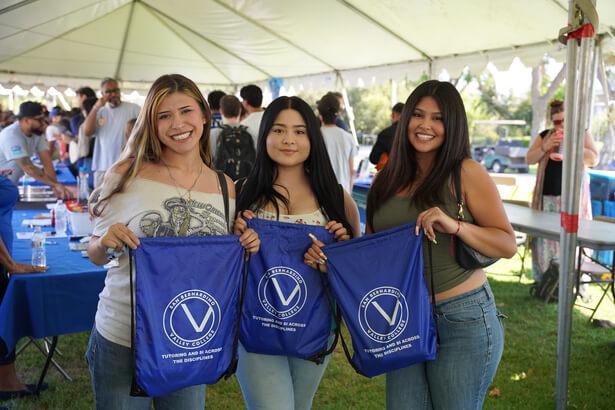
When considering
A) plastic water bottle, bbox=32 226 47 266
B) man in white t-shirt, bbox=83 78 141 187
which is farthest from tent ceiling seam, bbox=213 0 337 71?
plastic water bottle, bbox=32 226 47 266

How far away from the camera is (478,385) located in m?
2.03

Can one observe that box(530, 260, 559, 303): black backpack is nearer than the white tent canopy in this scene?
Yes

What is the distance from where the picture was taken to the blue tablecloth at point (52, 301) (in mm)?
3023

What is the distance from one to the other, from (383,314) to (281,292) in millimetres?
379

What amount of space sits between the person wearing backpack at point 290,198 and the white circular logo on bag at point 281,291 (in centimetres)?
21

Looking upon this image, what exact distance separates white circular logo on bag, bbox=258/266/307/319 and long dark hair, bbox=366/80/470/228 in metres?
0.46

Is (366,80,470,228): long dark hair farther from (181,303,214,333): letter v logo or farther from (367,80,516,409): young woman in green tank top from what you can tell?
(181,303,214,333): letter v logo

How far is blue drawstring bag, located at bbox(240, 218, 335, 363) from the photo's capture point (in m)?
2.08

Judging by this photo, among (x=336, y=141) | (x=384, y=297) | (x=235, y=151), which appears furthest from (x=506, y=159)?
(x=384, y=297)

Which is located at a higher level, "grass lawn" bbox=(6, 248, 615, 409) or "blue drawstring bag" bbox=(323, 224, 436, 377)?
"blue drawstring bag" bbox=(323, 224, 436, 377)

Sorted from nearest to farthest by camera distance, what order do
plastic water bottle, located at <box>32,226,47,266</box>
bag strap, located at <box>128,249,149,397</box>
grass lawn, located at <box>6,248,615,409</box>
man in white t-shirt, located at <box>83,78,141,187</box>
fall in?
bag strap, located at <box>128,249,149,397</box>, plastic water bottle, located at <box>32,226,47,266</box>, grass lawn, located at <box>6,248,615,409</box>, man in white t-shirt, located at <box>83,78,141,187</box>

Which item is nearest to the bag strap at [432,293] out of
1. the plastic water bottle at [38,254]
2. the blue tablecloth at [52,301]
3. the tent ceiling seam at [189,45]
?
the blue tablecloth at [52,301]

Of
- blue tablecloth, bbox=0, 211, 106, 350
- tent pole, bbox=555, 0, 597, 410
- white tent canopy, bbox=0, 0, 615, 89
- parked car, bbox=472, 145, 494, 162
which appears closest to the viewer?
tent pole, bbox=555, 0, 597, 410

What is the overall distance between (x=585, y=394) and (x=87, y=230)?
3726 mm
